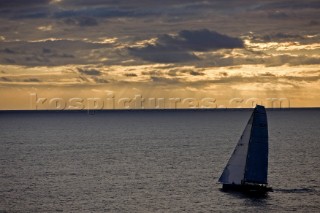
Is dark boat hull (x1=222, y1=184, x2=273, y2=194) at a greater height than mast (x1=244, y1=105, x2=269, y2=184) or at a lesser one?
lesser

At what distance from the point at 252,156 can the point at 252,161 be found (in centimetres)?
71

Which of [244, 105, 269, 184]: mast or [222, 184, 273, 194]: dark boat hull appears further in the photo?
[222, 184, 273, 194]: dark boat hull

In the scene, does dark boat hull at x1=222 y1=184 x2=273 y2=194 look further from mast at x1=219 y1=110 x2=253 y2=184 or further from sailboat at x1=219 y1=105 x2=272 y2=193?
mast at x1=219 y1=110 x2=253 y2=184

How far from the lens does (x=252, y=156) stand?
93688 mm

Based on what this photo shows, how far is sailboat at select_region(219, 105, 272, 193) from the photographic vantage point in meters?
92.4

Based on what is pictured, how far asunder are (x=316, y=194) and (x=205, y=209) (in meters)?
18.2

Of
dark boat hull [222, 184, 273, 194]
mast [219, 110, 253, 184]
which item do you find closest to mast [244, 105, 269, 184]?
dark boat hull [222, 184, 273, 194]

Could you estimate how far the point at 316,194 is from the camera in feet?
309

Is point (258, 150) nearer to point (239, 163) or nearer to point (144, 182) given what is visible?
point (239, 163)

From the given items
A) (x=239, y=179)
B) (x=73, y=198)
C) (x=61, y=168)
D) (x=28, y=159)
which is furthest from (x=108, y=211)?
(x=28, y=159)

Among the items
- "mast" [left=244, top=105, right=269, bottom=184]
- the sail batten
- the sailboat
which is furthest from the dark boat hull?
"mast" [left=244, top=105, right=269, bottom=184]

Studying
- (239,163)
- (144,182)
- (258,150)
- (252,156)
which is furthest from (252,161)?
(144,182)

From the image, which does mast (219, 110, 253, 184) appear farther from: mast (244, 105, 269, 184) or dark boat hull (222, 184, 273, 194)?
mast (244, 105, 269, 184)

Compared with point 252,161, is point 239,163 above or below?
below
